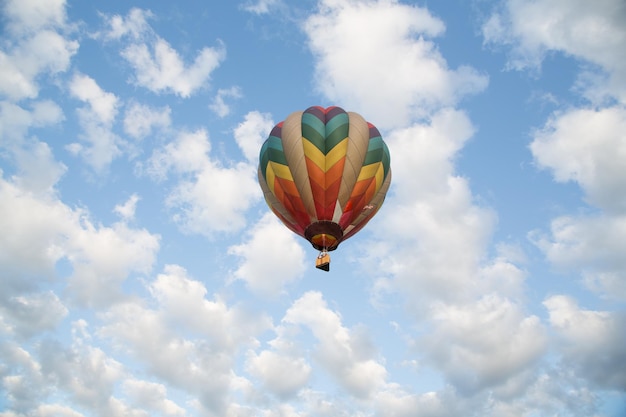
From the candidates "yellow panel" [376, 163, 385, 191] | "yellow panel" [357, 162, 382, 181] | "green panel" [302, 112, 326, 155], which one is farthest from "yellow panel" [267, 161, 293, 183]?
"yellow panel" [376, 163, 385, 191]

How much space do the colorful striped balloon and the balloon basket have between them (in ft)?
1.37

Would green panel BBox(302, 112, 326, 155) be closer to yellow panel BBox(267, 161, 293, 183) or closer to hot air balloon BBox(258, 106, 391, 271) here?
hot air balloon BBox(258, 106, 391, 271)

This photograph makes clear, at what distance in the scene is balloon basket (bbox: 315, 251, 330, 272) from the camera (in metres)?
28.2

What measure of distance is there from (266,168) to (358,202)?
5.41m

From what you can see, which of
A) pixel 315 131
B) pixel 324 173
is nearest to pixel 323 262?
pixel 324 173

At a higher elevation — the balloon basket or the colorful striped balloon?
the colorful striped balloon

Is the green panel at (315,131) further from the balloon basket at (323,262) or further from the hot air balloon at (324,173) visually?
the balloon basket at (323,262)

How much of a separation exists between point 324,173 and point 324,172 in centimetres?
5

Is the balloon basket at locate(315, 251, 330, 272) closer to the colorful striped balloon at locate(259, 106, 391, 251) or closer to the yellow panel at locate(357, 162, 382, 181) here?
the colorful striped balloon at locate(259, 106, 391, 251)

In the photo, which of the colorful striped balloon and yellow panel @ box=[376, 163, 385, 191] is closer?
the colorful striped balloon

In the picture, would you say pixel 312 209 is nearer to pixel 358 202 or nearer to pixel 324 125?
pixel 358 202

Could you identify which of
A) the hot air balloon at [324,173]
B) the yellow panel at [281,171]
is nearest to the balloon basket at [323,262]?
the hot air balloon at [324,173]

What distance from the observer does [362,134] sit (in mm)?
29734

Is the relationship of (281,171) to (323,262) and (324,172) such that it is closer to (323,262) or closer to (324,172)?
(324,172)
